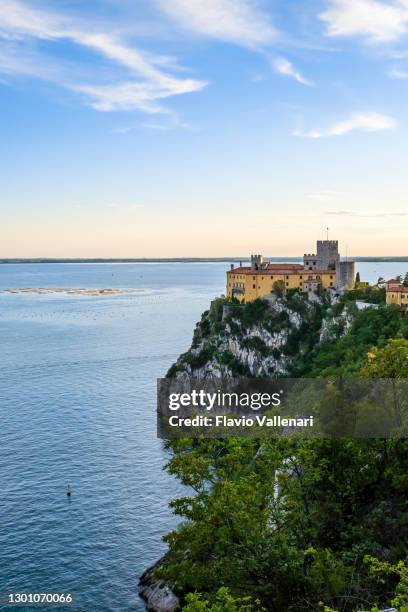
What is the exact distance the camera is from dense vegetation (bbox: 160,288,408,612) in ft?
80.7

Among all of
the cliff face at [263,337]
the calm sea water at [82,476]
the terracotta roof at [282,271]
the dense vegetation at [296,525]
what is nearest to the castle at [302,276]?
the terracotta roof at [282,271]

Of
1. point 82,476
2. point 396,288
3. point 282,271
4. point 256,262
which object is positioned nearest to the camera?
point 82,476

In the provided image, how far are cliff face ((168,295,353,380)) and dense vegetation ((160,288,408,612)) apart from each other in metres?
62.0

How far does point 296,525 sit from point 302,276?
93.8 m

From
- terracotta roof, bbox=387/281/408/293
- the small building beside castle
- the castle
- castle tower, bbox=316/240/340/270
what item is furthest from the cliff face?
castle tower, bbox=316/240/340/270

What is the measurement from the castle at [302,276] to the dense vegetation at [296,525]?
265 ft

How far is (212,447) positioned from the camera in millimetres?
27016

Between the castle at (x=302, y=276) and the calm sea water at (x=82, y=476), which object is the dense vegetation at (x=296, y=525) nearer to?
the calm sea water at (x=82, y=476)

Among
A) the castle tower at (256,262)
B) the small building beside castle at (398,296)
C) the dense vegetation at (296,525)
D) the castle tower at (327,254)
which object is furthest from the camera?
the castle tower at (256,262)

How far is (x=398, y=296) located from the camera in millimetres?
99375

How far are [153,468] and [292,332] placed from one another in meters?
45.9

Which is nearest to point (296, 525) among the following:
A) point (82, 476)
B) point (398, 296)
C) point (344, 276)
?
point (82, 476)

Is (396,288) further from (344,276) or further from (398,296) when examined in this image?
(344,276)

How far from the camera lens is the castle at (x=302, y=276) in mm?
117312
